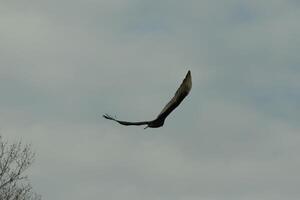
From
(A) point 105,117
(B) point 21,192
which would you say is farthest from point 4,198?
(A) point 105,117

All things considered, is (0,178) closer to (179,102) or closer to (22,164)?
(22,164)

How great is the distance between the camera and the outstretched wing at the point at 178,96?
3936 millimetres

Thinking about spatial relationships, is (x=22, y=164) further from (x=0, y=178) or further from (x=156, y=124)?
(x=156, y=124)

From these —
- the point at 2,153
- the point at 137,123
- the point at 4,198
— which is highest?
the point at 2,153

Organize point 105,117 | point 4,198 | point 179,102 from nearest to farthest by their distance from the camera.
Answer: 1. point 179,102
2. point 105,117
3. point 4,198

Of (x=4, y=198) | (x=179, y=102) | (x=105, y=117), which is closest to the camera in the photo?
(x=179, y=102)

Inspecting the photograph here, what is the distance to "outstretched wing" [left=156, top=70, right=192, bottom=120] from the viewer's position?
12.9ft

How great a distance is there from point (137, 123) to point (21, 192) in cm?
5778

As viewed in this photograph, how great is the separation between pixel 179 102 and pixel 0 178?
57.8 m

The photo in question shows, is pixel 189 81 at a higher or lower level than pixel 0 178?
lower

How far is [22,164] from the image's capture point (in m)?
61.6

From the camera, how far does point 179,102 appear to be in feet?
12.9

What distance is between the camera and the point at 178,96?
3.97 meters

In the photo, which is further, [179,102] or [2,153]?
[2,153]
